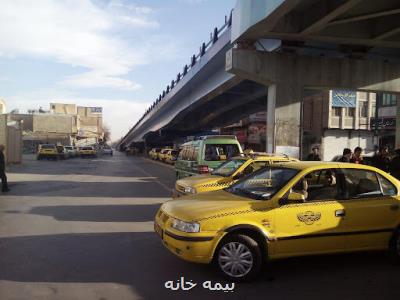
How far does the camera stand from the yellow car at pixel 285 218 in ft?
18.0

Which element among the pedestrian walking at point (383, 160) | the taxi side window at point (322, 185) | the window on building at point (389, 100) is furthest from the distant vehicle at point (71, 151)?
the taxi side window at point (322, 185)

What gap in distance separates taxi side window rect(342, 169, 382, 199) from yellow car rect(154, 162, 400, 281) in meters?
0.01

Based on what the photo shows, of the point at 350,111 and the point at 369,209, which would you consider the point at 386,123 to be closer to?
the point at 350,111

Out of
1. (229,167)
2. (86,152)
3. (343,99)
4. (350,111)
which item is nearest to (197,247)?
(229,167)

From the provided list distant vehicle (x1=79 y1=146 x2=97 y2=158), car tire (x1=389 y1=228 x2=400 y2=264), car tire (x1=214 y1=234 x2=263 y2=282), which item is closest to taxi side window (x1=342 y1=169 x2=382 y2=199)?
car tire (x1=389 y1=228 x2=400 y2=264)

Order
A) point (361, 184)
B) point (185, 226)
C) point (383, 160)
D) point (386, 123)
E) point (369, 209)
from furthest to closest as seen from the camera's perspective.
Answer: point (386, 123) → point (383, 160) → point (361, 184) → point (369, 209) → point (185, 226)

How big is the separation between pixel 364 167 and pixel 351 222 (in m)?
0.95

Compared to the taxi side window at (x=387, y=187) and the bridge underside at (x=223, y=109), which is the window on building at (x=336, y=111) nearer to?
the bridge underside at (x=223, y=109)

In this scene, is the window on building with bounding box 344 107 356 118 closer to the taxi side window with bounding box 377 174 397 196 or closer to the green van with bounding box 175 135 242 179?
the green van with bounding box 175 135 242 179

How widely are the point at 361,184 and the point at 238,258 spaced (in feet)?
7.42

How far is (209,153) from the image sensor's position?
1379 centimetres

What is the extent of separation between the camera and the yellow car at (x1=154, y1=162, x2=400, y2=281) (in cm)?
548

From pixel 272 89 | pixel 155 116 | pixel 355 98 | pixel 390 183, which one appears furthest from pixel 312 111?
pixel 390 183

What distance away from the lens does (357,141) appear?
55.1 m
